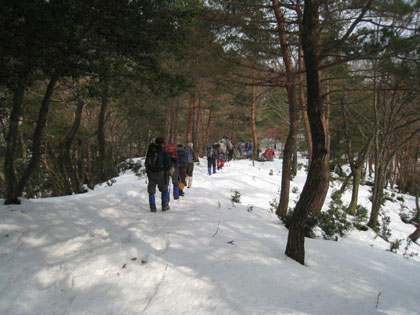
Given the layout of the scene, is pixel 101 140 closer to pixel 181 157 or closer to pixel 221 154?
pixel 181 157

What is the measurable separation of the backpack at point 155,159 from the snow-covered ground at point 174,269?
1098 mm

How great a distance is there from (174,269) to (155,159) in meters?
3.30

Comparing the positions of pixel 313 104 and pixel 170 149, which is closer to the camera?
pixel 313 104

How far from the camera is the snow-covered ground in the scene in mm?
3283

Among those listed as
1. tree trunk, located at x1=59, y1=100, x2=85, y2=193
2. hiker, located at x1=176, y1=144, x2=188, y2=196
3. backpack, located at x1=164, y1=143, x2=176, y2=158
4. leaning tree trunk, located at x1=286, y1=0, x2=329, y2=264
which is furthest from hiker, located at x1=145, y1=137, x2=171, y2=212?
tree trunk, located at x1=59, y1=100, x2=85, y2=193

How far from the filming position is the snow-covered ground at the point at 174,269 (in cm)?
328

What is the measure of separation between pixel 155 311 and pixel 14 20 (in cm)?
452

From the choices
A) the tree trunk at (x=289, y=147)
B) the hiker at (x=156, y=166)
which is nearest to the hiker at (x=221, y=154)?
the tree trunk at (x=289, y=147)

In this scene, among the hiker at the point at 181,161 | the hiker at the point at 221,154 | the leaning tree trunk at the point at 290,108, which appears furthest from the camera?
the hiker at the point at 221,154

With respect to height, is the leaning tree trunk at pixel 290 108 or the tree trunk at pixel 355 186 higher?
the leaning tree trunk at pixel 290 108

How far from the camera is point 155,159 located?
22.0 feet

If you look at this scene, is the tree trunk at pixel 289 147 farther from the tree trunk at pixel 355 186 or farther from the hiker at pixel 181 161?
the tree trunk at pixel 355 186

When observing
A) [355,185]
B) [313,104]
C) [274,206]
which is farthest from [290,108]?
[355,185]

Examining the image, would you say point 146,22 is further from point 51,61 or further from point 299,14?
point 299,14
